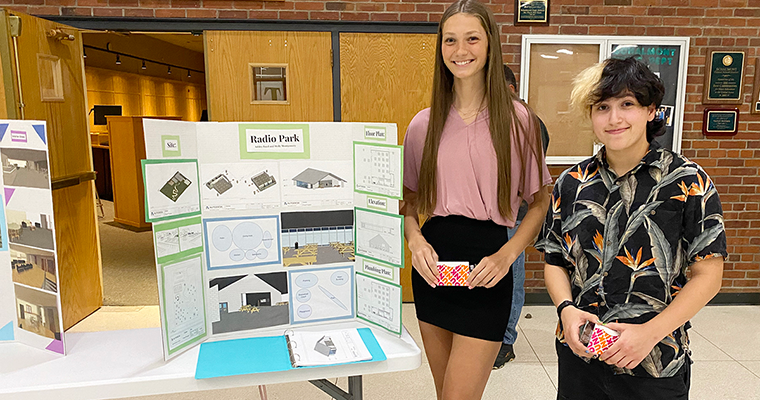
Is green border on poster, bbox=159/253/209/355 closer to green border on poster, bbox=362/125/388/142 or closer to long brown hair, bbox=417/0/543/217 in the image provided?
green border on poster, bbox=362/125/388/142

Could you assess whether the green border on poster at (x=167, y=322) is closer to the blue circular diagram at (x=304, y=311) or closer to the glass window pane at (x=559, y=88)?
the blue circular diagram at (x=304, y=311)

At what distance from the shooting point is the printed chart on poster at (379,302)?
1400mm

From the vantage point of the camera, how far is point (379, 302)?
1.44m

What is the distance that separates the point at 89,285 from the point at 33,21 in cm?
187

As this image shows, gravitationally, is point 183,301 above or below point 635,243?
below

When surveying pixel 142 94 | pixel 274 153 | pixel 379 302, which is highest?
pixel 142 94

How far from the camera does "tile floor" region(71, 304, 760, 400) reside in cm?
255

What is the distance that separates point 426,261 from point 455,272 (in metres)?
0.09

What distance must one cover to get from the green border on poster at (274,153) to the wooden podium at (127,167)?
6035 mm

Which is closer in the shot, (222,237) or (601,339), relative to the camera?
(601,339)

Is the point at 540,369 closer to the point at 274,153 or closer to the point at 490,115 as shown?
the point at 490,115

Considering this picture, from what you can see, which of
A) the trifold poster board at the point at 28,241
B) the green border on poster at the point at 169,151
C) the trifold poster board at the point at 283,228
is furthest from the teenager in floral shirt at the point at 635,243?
the trifold poster board at the point at 28,241

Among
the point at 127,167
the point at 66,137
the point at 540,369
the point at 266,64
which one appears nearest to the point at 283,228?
the point at 540,369

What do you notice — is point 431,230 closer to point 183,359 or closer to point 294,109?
point 183,359
